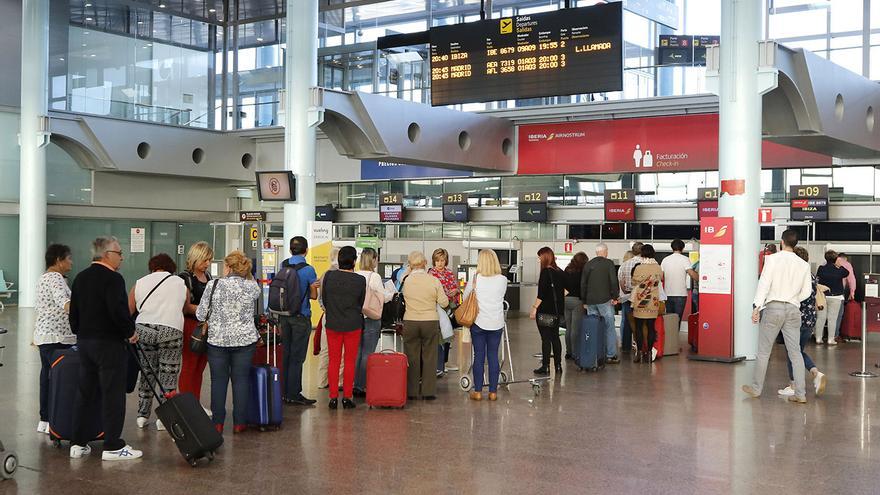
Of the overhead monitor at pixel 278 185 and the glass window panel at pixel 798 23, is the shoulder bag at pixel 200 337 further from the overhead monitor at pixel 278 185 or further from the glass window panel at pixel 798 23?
the glass window panel at pixel 798 23

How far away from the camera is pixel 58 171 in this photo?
24828 mm

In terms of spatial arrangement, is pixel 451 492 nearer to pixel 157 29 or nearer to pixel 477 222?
pixel 477 222

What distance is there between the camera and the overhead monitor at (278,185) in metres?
16.2

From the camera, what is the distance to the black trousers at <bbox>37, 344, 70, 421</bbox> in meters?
7.61

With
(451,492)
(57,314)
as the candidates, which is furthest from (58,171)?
(451,492)

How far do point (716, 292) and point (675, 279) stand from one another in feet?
4.28

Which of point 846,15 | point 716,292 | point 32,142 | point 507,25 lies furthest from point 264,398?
point 32,142

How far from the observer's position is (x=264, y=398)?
8148mm

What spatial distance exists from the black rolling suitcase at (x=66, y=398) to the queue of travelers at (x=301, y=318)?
0.35ft

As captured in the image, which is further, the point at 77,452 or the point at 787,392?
the point at 787,392

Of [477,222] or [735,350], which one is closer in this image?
[735,350]

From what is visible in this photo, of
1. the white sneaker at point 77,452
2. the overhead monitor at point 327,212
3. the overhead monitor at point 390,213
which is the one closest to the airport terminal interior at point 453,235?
the white sneaker at point 77,452

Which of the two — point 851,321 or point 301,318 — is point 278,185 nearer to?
point 301,318

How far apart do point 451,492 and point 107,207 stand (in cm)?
2122
